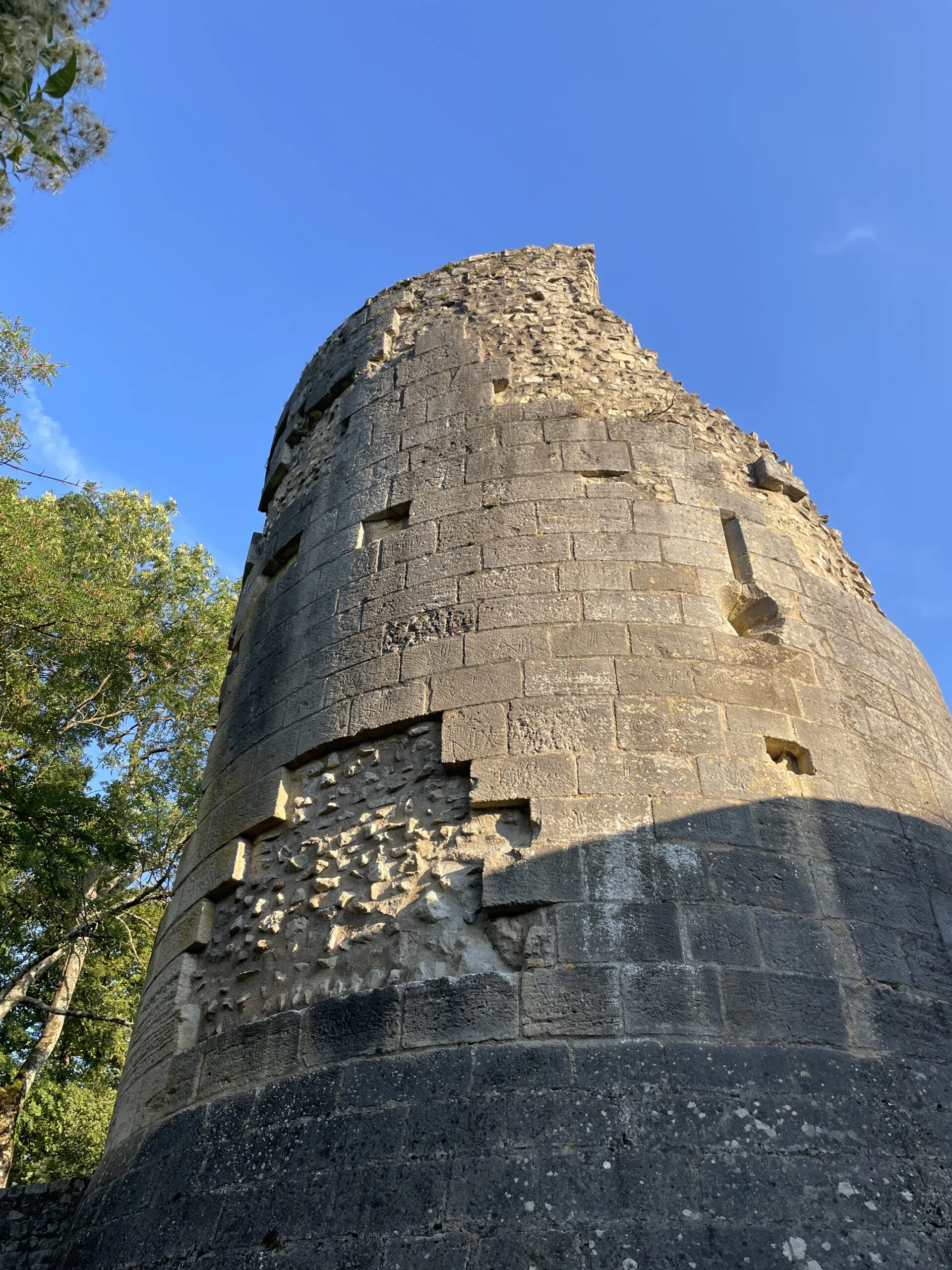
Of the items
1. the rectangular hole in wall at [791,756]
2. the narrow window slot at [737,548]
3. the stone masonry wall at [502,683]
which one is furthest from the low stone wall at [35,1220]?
the narrow window slot at [737,548]

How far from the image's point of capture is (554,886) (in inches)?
150

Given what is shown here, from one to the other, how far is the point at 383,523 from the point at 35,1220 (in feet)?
13.3

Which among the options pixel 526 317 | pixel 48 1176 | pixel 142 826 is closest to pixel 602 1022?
pixel 526 317

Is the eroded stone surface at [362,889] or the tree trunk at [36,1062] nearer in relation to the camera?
the eroded stone surface at [362,889]

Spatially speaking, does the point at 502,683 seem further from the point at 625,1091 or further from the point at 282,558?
the point at 282,558

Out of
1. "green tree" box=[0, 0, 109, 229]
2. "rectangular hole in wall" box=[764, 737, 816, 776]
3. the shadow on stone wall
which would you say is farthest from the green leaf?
"rectangular hole in wall" box=[764, 737, 816, 776]

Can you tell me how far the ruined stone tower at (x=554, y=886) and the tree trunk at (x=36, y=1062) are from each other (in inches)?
310

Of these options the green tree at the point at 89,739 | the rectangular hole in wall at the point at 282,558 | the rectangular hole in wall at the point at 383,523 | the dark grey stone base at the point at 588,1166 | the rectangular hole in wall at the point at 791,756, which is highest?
the green tree at the point at 89,739

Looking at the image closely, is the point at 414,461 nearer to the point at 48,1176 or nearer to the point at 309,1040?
the point at 309,1040

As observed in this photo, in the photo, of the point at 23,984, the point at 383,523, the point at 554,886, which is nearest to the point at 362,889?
the point at 554,886

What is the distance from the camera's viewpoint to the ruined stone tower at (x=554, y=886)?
10.6 feet

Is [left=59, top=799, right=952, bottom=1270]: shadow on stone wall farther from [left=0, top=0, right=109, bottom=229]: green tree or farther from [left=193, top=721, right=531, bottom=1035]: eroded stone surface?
[left=0, top=0, right=109, bottom=229]: green tree

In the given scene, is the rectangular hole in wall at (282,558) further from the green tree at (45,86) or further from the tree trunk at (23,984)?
the tree trunk at (23,984)

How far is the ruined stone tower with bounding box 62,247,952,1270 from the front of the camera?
3.22 meters
